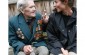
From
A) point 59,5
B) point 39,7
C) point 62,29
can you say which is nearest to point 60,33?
point 62,29

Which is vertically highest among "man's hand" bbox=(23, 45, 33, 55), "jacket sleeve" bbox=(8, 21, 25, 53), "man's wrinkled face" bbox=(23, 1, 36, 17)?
"man's wrinkled face" bbox=(23, 1, 36, 17)

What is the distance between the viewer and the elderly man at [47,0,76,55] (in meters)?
1.89

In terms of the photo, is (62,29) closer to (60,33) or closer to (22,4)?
(60,33)

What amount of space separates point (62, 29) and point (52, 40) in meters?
0.12

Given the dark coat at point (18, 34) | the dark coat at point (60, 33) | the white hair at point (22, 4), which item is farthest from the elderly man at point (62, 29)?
the white hair at point (22, 4)

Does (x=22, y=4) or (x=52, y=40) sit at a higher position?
(x=22, y=4)

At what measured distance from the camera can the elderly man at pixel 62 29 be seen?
1.89 meters

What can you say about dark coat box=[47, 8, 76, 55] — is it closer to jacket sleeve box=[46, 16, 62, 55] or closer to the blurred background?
jacket sleeve box=[46, 16, 62, 55]

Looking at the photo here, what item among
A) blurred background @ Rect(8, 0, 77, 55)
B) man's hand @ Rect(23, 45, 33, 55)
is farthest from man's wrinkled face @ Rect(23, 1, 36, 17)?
blurred background @ Rect(8, 0, 77, 55)

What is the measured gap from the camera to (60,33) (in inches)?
76.1

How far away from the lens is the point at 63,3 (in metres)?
1.96

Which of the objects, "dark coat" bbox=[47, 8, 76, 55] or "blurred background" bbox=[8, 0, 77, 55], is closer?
"dark coat" bbox=[47, 8, 76, 55]

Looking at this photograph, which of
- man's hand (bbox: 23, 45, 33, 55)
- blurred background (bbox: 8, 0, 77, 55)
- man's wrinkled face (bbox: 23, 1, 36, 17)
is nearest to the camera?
man's hand (bbox: 23, 45, 33, 55)
